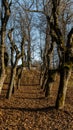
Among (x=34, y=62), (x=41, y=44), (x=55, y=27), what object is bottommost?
(x=34, y=62)

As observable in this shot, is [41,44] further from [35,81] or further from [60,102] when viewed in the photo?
[60,102]

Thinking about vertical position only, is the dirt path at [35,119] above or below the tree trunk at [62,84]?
below

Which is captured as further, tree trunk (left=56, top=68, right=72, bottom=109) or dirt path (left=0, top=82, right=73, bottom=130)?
tree trunk (left=56, top=68, right=72, bottom=109)

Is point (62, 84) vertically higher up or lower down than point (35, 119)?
higher up

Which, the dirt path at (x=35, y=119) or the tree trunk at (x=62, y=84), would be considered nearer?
the dirt path at (x=35, y=119)

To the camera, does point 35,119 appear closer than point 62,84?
Yes

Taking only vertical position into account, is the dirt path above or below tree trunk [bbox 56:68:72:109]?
below

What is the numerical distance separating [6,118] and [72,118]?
111 inches

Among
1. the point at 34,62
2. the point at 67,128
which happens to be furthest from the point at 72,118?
the point at 34,62

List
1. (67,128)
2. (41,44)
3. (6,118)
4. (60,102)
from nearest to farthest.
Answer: (67,128), (6,118), (60,102), (41,44)

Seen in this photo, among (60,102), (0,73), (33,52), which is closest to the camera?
(60,102)

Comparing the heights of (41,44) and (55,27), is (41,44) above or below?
below

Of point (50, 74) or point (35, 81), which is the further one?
point (35, 81)

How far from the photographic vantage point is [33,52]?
59.4 metres
